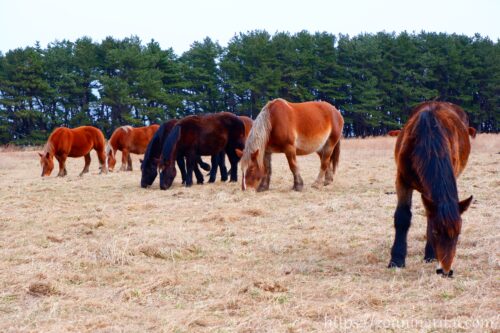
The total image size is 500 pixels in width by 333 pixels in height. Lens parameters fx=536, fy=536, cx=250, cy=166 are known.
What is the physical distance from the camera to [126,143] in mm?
19438

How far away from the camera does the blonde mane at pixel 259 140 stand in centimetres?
1095

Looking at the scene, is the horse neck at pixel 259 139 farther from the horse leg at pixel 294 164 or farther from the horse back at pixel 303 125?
the horse leg at pixel 294 164

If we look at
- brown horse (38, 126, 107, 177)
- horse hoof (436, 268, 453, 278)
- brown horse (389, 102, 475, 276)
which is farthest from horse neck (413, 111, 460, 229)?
brown horse (38, 126, 107, 177)

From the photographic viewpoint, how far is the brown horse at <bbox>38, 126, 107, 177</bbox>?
55.5ft

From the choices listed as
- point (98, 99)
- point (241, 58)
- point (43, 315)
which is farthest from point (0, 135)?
point (43, 315)

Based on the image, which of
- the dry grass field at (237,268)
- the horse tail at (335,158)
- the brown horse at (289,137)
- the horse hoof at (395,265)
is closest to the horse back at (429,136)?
the horse hoof at (395,265)

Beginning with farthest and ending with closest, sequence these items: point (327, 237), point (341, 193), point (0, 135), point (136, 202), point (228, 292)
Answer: point (0, 135)
point (341, 193)
point (136, 202)
point (327, 237)
point (228, 292)

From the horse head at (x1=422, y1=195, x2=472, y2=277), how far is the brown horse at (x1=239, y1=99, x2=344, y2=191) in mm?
6619

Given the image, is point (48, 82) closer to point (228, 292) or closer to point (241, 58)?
point (241, 58)

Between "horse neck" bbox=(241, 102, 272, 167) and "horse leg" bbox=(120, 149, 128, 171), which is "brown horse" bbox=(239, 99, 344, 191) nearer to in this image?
"horse neck" bbox=(241, 102, 272, 167)

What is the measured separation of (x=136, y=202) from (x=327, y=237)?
456 centimetres

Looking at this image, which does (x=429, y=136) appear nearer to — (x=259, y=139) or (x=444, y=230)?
(x=444, y=230)

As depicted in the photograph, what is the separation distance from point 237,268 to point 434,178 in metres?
2.00

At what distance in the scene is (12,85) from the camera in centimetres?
4159
